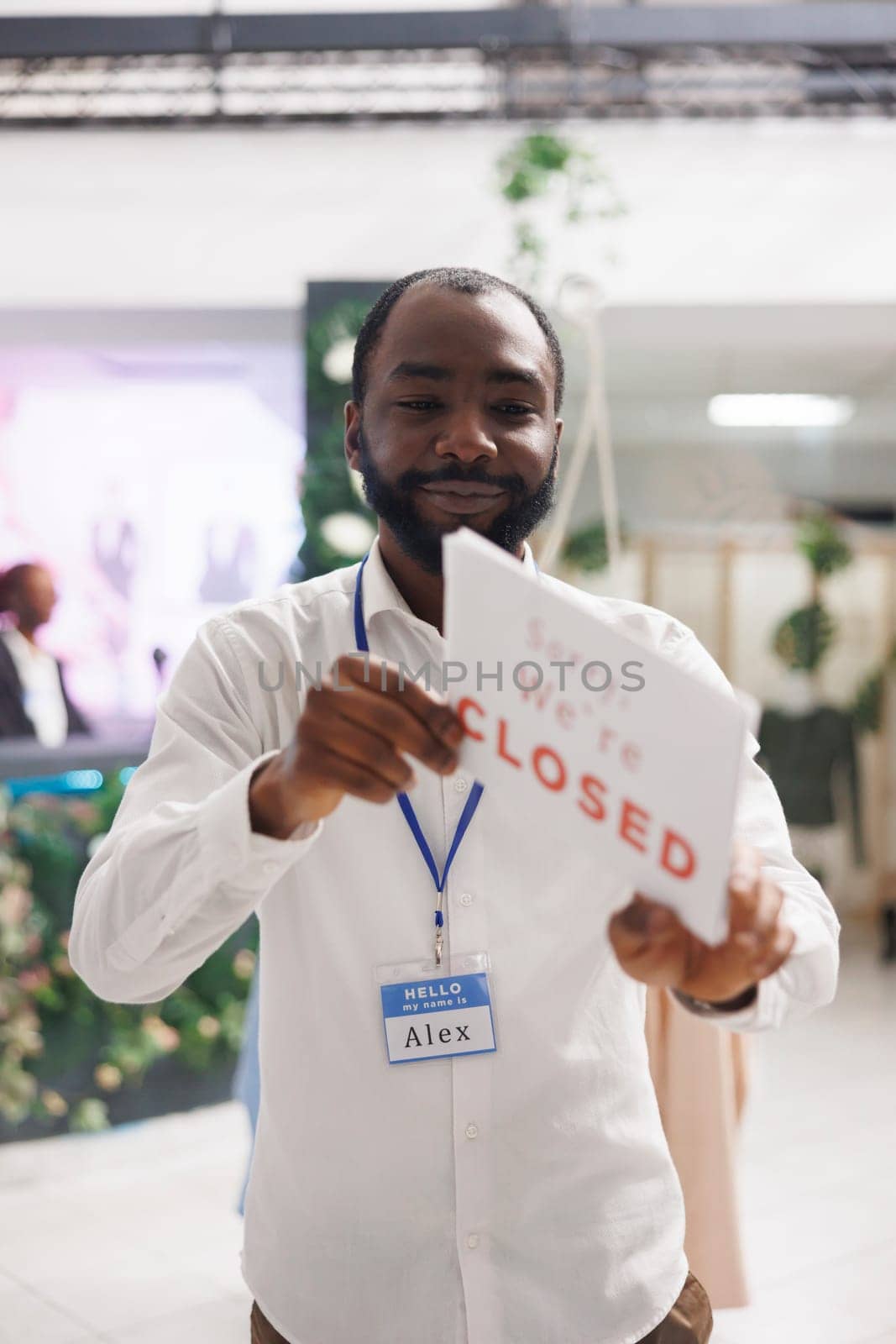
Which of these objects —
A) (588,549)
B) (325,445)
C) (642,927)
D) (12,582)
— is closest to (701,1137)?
(642,927)

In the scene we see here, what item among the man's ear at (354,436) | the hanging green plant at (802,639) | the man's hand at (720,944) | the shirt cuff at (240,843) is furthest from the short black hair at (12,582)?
the man's hand at (720,944)

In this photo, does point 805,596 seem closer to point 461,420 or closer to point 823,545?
point 823,545

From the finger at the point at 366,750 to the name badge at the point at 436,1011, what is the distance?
1.07ft

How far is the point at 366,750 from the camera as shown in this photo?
2.47 ft

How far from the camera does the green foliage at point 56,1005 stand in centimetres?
364

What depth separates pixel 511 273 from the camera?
450cm

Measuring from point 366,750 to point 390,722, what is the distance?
2cm

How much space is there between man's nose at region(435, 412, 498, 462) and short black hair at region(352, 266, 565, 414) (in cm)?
13

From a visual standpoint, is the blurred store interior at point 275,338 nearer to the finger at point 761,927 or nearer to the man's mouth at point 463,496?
the man's mouth at point 463,496

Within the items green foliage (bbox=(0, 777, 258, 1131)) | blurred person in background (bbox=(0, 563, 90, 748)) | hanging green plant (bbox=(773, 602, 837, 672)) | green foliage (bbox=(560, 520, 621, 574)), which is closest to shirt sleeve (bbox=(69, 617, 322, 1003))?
green foliage (bbox=(0, 777, 258, 1131))

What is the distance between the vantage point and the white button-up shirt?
3.28 ft

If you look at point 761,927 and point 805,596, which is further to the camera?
point 805,596

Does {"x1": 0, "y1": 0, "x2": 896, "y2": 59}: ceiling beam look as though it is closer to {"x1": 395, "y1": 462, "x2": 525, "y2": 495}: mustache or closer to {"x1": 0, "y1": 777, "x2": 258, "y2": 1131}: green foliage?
{"x1": 0, "y1": 777, "x2": 258, "y2": 1131}: green foliage

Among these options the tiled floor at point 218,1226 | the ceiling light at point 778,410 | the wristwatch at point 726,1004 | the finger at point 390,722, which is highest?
the ceiling light at point 778,410
